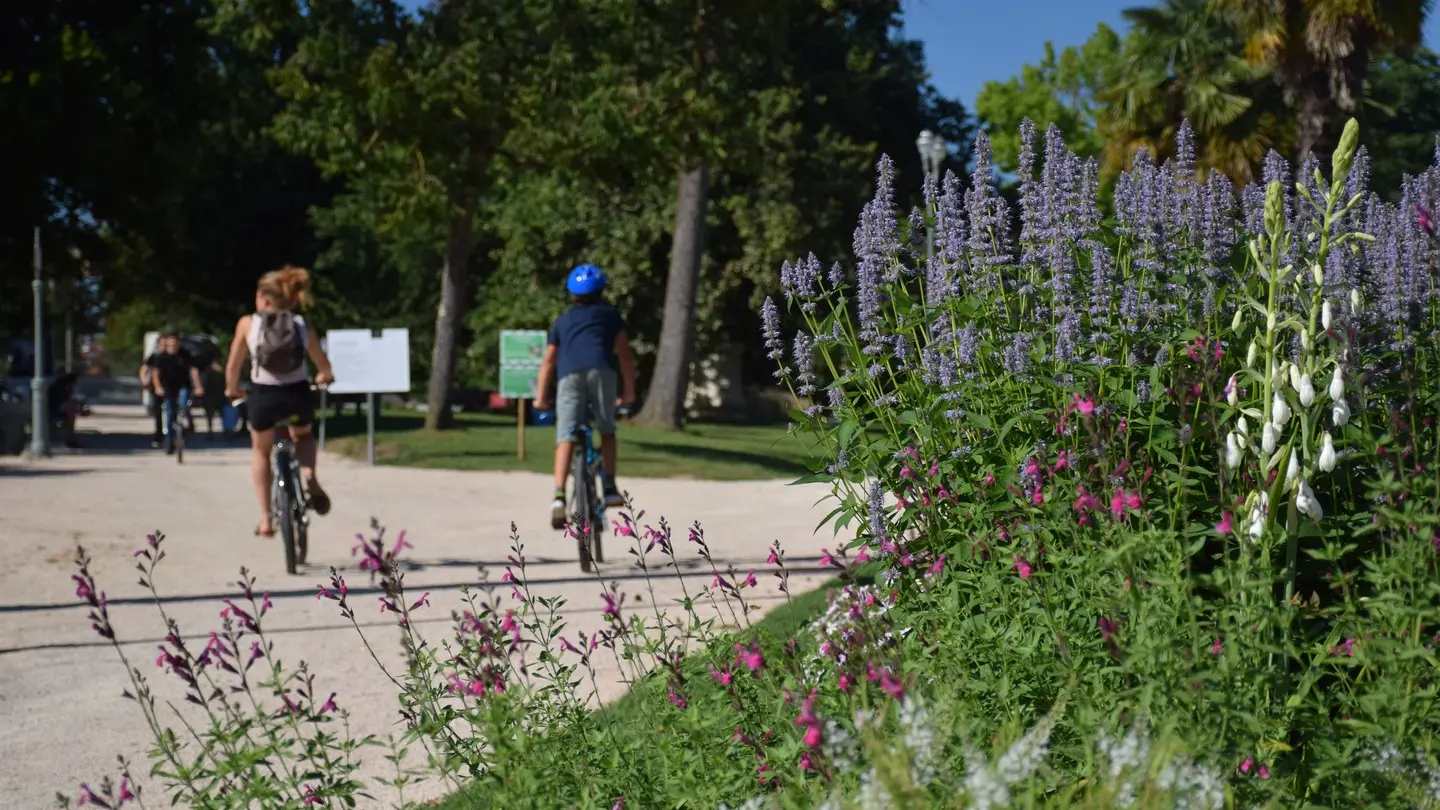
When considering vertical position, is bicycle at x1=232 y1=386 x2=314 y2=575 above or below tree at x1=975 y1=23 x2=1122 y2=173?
below

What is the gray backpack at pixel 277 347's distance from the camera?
1047 centimetres

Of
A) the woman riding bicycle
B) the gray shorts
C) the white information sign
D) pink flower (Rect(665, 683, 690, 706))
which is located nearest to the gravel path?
the woman riding bicycle

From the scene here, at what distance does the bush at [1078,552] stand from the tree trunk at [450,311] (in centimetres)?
2002

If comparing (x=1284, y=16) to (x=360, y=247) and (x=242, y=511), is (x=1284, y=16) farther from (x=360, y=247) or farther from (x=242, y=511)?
(x=360, y=247)

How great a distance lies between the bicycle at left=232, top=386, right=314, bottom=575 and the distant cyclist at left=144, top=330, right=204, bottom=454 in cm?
1148

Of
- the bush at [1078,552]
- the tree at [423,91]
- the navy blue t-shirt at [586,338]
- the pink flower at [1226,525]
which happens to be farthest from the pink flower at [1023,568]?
the tree at [423,91]

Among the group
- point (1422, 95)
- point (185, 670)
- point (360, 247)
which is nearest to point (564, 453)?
point (185, 670)

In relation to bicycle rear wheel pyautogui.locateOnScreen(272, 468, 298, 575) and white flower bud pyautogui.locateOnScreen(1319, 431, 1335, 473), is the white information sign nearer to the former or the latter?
bicycle rear wheel pyautogui.locateOnScreen(272, 468, 298, 575)

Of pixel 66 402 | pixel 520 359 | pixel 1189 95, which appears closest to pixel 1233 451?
pixel 520 359

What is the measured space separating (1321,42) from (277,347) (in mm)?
15833

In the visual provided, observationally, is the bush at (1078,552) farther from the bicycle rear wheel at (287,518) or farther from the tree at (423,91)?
the tree at (423,91)

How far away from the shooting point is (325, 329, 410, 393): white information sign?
20828 millimetres

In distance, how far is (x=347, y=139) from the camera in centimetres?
2366

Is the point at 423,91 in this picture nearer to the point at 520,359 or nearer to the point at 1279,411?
the point at 520,359
